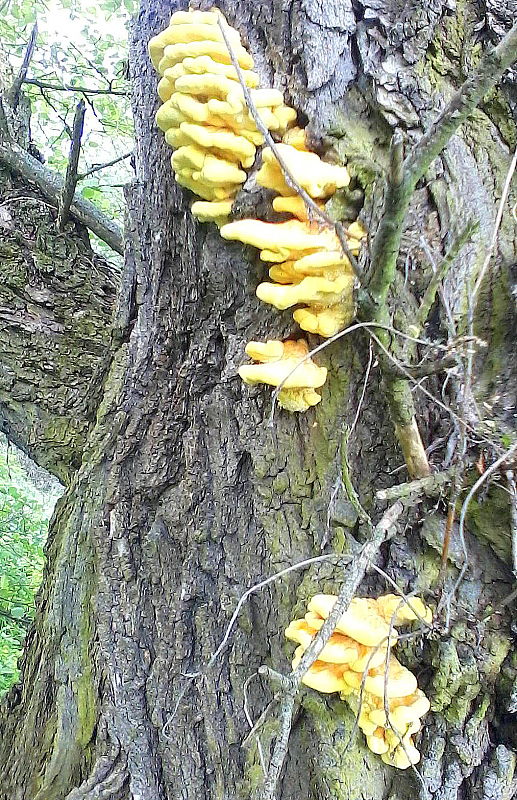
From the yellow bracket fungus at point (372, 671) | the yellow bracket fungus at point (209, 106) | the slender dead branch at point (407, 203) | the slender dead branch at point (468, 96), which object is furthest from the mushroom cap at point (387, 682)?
the yellow bracket fungus at point (209, 106)

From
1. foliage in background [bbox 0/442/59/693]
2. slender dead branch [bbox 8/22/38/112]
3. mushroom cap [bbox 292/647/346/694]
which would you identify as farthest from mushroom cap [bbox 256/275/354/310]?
foliage in background [bbox 0/442/59/693]

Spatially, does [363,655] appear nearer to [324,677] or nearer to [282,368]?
[324,677]

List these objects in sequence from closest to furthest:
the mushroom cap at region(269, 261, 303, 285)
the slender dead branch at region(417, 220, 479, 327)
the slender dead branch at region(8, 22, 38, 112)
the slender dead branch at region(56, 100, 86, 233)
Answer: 1. the slender dead branch at region(417, 220, 479, 327)
2. the mushroom cap at region(269, 261, 303, 285)
3. the slender dead branch at region(56, 100, 86, 233)
4. the slender dead branch at region(8, 22, 38, 112)

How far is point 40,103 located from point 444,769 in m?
5.53

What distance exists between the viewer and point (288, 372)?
139 centimetres

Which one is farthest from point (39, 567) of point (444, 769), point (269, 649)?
point (444, 769)

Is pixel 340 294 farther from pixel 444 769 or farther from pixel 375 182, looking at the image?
pixel 444 769

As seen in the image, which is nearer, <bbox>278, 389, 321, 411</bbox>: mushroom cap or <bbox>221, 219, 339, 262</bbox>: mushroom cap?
<bbox>221, 219, 339, 262</bbox>: mushroom cap

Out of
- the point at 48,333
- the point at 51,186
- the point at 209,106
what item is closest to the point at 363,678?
the point at 209,106

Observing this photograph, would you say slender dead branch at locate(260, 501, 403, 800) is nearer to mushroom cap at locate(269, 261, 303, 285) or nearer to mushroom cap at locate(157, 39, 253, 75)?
mushroom cap at locate(269, 261, 303, 285)

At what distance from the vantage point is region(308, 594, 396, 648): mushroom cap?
1.23 metres

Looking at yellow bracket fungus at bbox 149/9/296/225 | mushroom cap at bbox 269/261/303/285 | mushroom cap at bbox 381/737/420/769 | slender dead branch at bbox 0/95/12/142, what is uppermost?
slender dead branch at bbox 0/95/12/142

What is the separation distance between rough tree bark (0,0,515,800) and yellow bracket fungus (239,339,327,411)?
56mm

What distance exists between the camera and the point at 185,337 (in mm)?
1760
